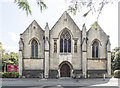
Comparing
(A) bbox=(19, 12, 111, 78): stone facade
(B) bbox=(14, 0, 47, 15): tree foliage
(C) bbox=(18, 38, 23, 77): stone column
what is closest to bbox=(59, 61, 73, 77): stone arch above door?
(A) bbox=(19, 12, 111, 78): stone facade

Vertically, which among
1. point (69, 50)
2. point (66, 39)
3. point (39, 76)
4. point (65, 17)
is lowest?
point (39, 76)

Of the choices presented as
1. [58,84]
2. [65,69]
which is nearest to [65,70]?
[65,69]

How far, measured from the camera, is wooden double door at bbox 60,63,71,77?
25.1m

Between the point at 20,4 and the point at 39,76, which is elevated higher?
the point at 20,4

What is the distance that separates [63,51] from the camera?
25250 millimetres

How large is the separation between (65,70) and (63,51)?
343 cm

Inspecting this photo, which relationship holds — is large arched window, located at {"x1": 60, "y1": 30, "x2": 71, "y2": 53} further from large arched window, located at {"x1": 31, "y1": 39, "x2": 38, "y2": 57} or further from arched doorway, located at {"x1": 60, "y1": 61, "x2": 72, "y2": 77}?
large arched window, located at {"x1": 31, "y1": 39, "x2": 38, "y2": 57}

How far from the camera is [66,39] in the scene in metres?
25.6

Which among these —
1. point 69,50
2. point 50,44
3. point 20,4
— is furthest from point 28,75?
point 20,4

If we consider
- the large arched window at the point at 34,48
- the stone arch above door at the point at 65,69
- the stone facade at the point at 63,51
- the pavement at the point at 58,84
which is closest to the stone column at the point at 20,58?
the stone facade at the point at 63,51

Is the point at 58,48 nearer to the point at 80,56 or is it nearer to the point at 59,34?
the point at 59,34

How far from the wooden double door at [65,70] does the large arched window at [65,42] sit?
2.71m

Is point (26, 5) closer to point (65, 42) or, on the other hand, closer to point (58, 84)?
point (58, 84)

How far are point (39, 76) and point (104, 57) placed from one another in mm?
12266
